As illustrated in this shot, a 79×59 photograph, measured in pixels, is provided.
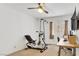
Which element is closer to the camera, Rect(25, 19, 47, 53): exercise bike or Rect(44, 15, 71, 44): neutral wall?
Rect(44, 15, 71, 44): neutral wall

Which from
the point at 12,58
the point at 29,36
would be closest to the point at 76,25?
the point at 29,36

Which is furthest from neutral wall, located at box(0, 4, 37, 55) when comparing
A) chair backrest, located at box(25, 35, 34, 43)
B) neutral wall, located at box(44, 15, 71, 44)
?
neutral wall, located at box(44, 15, 71, 44)

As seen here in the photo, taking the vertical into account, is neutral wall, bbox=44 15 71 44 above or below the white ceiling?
below

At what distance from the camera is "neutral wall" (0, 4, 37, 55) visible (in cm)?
269

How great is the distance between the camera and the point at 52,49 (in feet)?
8.98

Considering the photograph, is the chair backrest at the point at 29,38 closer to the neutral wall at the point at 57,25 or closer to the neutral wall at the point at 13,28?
the neutral wall at the point at 13,28

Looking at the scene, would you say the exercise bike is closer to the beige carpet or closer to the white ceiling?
the beige carpet

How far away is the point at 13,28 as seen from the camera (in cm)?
276

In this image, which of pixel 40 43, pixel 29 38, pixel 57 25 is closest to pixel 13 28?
pixel 29 38

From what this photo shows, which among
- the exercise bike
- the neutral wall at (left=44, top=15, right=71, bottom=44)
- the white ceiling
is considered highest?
the white ceiling

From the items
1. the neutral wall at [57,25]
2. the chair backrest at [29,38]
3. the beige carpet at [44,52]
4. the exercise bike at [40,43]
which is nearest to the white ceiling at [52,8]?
the neutral wall at [57,25]

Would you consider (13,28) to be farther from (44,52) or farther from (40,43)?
(44,52)

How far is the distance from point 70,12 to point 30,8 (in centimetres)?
→ 76

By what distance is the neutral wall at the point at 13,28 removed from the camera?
2691 millimetres
